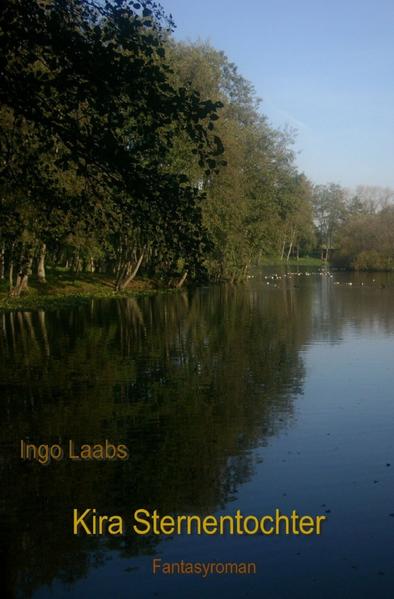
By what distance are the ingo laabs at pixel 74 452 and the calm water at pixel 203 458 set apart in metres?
0.21

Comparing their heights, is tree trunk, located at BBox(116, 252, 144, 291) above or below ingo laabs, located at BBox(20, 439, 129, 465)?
above

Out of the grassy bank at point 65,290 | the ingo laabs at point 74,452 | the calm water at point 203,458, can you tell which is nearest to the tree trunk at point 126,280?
the grassy bank at point 65,290

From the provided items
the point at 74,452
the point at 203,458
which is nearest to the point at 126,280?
the point at 74,452

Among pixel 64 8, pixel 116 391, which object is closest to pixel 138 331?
pixel 116 391

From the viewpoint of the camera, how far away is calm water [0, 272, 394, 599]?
625 centimetres

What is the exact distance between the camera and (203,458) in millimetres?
9547

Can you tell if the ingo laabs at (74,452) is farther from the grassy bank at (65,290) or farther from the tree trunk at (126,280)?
the tree trunk at (126,280)

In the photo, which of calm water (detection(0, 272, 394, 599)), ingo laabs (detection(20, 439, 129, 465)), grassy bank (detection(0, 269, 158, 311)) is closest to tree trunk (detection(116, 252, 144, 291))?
grassy bank (detection(0, 269, 158, 311))

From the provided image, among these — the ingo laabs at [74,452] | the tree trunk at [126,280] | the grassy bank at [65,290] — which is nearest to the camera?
the ingo laabs at [74,452]

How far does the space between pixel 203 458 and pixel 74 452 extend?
1959mm

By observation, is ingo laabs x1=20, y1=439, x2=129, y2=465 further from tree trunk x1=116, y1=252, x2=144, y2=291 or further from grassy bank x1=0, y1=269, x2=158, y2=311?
tree trunk x1=116, y1=252, x2=144, y2=291

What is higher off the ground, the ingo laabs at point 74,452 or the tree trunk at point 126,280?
the tree trunk at point 126,280

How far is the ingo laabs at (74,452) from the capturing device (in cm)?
966

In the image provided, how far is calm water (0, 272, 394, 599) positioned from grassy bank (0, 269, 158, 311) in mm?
13617
